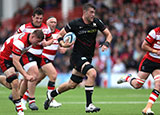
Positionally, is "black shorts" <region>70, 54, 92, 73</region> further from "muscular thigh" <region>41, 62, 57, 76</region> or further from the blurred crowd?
the blurred crowd

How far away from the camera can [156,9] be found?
23.2 metres

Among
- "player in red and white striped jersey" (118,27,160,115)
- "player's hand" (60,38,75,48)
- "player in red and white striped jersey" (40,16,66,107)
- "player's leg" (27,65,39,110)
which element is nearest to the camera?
→ "player in red and white striped jersey" (118,27,160,115)

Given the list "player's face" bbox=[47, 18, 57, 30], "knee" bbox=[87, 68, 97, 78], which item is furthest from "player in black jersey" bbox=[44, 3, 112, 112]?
"player's face" bbox=[47, 18, 57, 30]

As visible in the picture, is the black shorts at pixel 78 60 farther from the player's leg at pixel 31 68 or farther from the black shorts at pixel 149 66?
the black shorts at pixel 149 66

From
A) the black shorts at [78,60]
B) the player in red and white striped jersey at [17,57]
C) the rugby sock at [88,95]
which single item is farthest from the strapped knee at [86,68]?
the player in red and white striped jersey at [17,57]

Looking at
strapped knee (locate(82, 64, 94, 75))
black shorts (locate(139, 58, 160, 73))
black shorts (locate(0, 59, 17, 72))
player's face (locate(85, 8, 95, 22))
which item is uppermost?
player's face (locate(85, 8, 95, 22))

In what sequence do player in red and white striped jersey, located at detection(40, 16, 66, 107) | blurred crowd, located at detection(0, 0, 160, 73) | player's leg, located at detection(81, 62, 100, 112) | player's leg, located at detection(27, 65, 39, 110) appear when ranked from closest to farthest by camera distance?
player's leg, located at detection(81, 62, 100, 112)
player's leg, located at detection(27, 65, 39, 110)
player in red and white striped jersey, located at detection(40, 16, 66, 107)
blurred crowd, located at detection(0, 0, 160, 73)

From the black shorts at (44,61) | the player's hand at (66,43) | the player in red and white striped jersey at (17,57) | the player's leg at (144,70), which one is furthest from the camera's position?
the black shorts at (44,61)

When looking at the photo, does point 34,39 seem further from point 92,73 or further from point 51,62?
point 51,62

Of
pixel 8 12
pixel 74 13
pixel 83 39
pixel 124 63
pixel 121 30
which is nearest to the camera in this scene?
pixel 83 39

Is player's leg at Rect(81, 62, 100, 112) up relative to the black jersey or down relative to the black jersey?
down

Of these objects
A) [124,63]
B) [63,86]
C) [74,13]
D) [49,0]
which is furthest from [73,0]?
[63,86]

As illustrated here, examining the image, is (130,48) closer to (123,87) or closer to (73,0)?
(123,87)

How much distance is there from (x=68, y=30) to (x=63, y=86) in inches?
56.6
